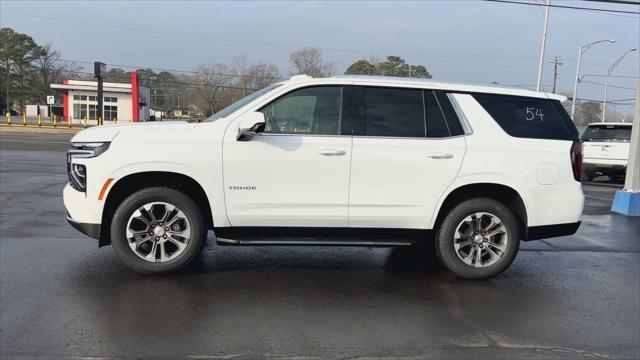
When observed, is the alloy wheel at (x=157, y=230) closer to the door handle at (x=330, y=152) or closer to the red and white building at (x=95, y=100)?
the door handle at (x=330, y=152)

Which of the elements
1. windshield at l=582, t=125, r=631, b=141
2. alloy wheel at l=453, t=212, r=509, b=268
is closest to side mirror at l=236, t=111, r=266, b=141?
alloy wheel at l=453, t=212, r=509, b=268

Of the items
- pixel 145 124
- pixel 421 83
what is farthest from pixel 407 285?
pixel 145 124

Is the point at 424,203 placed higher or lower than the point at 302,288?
higher

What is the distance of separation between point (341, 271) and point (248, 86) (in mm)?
59791

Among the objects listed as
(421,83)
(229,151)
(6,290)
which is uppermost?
(421,83)

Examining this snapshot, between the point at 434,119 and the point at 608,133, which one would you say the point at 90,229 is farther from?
the point at 608,133

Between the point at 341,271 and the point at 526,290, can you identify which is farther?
the point at 341,271

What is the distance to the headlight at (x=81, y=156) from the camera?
4.97 meters

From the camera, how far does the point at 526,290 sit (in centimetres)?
532

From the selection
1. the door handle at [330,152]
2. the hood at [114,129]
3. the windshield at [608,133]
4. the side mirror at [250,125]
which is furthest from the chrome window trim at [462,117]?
the windshield at [608,133]

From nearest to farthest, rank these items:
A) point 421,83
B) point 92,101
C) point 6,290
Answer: point 6,290 → point 421,83 → point 92,101

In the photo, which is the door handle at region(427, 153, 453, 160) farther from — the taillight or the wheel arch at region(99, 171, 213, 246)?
the wheel arch at region(99, 171, 213, 246)

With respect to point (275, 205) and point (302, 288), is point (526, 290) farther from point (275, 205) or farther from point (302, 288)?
point (275, 205)

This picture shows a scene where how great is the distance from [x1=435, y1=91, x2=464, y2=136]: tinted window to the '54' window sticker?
77cm
